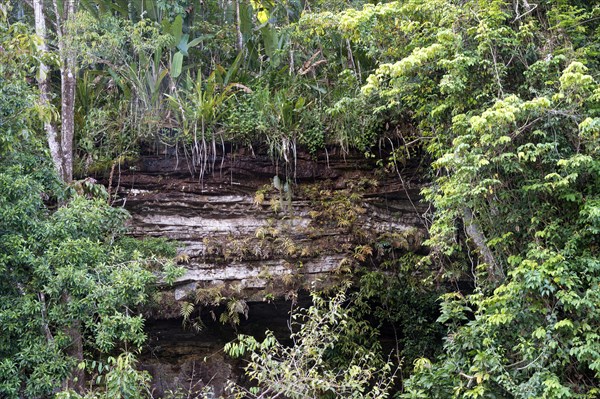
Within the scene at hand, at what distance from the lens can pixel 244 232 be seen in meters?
6.59

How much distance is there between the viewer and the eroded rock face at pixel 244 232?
634 centimetres

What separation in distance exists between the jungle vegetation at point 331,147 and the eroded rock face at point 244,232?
0.82 feet

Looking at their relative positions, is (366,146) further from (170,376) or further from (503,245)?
(170,376)

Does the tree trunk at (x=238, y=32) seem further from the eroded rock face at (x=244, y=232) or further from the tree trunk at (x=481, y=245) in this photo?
the tree trunk at (x=481, y=245)

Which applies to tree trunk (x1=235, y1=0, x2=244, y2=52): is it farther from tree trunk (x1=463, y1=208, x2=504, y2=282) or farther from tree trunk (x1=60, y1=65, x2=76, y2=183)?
tree trunk (x1=463, y1=208, x2=504, y2=282)

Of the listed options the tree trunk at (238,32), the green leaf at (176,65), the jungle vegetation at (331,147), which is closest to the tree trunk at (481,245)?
the jungle vegetation at (331,147)

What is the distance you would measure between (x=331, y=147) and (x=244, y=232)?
145 cm

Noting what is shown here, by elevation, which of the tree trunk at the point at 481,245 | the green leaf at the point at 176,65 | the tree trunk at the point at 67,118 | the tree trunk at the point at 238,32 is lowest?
the tree trunk at the point at 481,245

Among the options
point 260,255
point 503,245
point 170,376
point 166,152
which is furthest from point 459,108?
point 170,376

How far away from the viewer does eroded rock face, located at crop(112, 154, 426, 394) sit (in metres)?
6.34

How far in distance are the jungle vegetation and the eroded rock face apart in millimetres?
249

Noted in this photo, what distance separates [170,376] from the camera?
641 centimetres

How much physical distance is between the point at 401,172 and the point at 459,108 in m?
1.58

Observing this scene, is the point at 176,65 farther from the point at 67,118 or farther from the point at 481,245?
the point at 481,245
